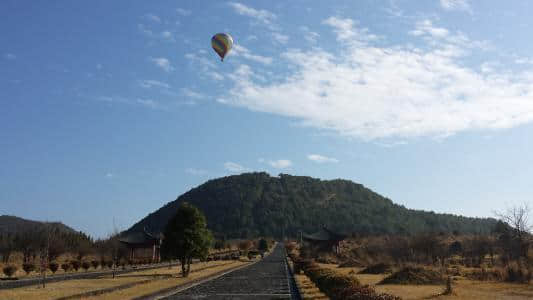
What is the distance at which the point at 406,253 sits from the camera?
64688 mm

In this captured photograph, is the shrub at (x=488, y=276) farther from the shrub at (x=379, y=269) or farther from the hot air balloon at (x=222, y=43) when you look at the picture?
the hot air balloon at (x=222, y=43)

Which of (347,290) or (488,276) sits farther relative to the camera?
(488,276)

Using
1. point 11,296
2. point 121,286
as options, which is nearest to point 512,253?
point 121,286

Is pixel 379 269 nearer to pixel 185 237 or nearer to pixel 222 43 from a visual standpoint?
pixel 185 237

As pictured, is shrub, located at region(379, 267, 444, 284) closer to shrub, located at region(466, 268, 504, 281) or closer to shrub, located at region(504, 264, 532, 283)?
shrub, located at region(466, 268, 504, 281)

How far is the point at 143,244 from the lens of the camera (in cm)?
8081

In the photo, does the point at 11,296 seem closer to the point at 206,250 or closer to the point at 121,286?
the point at 121,286

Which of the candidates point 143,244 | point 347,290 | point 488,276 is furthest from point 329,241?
point 347,290

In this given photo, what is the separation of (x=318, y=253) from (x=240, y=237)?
Result: 108707 mm

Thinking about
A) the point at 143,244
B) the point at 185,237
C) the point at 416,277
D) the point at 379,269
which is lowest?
the point at 379,269

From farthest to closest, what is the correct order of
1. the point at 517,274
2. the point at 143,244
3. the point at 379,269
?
the point at 143,244 < the point at 379,269 < the point at 517,274

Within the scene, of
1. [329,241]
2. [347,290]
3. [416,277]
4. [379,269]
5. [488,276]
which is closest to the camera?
[347,290]

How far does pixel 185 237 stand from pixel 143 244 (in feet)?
135

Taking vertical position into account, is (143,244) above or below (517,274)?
above
